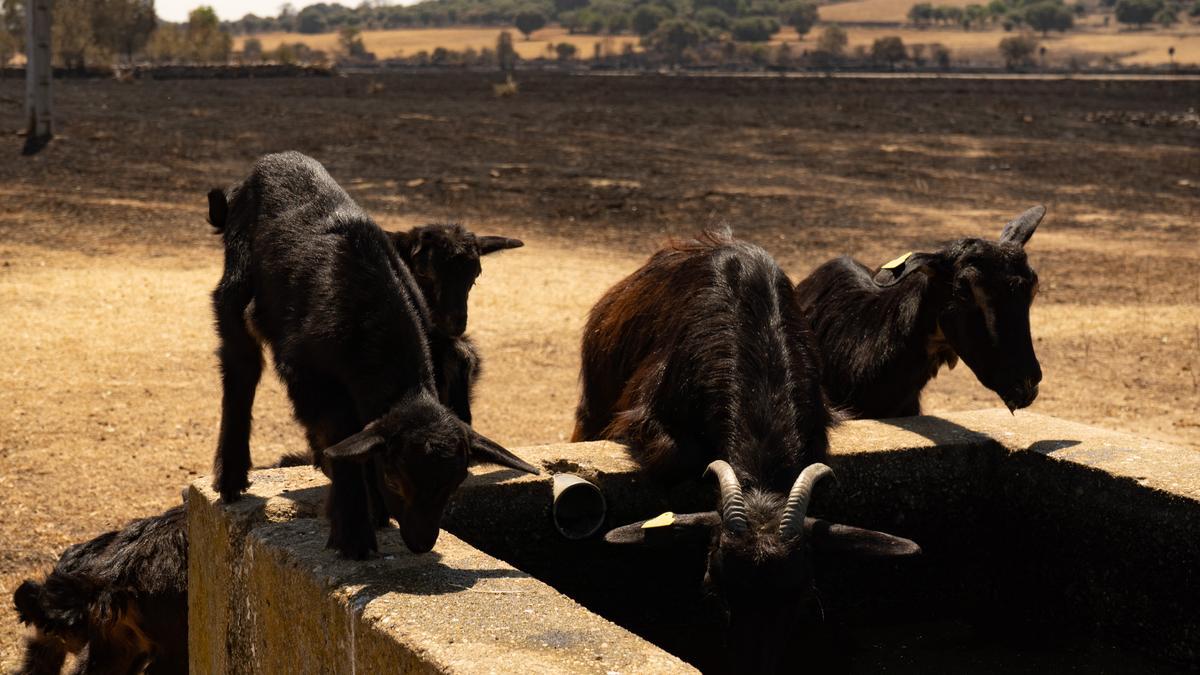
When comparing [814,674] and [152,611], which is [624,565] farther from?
[152,611]

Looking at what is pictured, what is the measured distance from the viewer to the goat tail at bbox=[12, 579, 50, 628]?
5.69m

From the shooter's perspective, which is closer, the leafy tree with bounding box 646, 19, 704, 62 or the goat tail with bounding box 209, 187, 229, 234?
the goat tail with bounding box 209, 187, 229, 234

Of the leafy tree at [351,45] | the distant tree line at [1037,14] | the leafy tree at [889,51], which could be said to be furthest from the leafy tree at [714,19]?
the leafy tree at [889,51]

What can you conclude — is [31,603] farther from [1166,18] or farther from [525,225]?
[1166,18]

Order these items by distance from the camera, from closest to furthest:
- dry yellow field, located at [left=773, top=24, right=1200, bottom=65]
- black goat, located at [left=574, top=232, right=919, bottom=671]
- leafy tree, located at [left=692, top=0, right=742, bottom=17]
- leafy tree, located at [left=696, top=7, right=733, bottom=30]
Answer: black goat, located at [left=574, top=232, right=919, bottom=671]
dry yellow field, located at [left=773, top=24, right=1200, bottom=65]
leafy tree, located at [left=696, top=7, right=733, bottom=30]
leafy tree, located at [left=692, top=0, right=742, bottom=17]

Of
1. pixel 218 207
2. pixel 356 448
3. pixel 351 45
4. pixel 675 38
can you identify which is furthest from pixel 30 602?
pixel 675 38

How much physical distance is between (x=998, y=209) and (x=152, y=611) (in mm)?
19103

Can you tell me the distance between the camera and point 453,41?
143m

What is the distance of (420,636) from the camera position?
397 centimetres

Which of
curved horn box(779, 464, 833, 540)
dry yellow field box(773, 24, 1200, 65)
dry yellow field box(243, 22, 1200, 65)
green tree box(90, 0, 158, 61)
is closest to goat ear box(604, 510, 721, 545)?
curved horn box(779, 464, 833, 540)

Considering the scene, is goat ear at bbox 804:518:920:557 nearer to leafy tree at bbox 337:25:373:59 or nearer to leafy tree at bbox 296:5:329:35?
leafy tree at bbox 337:25:373:59

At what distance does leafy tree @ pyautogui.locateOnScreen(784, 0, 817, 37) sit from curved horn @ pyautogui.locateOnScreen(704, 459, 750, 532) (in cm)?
14512

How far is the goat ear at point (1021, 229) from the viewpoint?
7.14 m

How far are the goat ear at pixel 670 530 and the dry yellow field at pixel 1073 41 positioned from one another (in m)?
113
